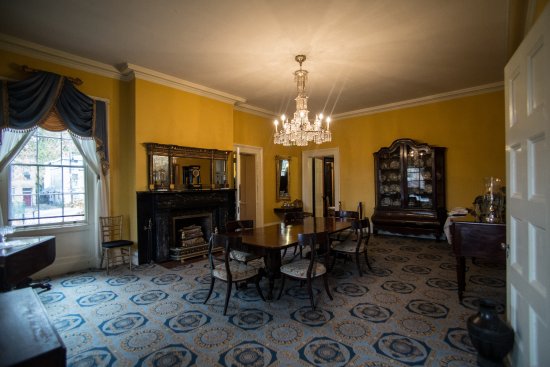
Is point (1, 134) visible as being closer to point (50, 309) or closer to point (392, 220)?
point (50, 309)

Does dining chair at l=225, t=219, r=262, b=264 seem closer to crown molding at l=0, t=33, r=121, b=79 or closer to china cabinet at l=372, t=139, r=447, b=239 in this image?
crown molding at l=0, t=33, r=121, b=79

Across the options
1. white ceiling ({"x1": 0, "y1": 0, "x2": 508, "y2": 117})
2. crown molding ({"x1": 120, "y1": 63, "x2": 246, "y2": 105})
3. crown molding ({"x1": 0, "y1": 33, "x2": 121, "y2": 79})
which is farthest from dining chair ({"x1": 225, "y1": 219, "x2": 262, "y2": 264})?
crown molding ({"x1": 0, "y1": 33, "x2": 121, "y2": 79})

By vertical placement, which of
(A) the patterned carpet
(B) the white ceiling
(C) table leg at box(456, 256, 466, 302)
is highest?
(B) the white ceiling

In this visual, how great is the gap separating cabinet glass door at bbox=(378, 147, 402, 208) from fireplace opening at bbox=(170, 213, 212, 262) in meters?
3.88

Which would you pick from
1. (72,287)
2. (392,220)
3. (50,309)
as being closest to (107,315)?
(50,309)

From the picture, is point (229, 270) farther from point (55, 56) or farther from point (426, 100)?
point (426, 100)

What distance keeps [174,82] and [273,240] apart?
334 centimetres

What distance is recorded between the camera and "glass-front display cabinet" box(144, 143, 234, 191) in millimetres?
4523

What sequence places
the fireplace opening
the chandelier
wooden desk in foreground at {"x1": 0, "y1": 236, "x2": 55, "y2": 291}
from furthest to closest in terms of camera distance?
1. the fireplace opening
2. the chandelier
3. wooden desk in foreground at {"x1": 0, "y1": 236, "x2": 55, "y2": 291}

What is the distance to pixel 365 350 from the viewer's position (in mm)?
2127

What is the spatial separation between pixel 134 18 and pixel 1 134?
215cm

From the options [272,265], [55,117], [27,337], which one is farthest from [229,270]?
[55,117]

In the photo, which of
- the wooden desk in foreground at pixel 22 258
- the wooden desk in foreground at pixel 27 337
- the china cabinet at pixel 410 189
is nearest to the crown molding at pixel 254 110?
the china cabinet at pixel 410 189

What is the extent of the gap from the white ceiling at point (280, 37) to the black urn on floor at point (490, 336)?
2.83 meters
